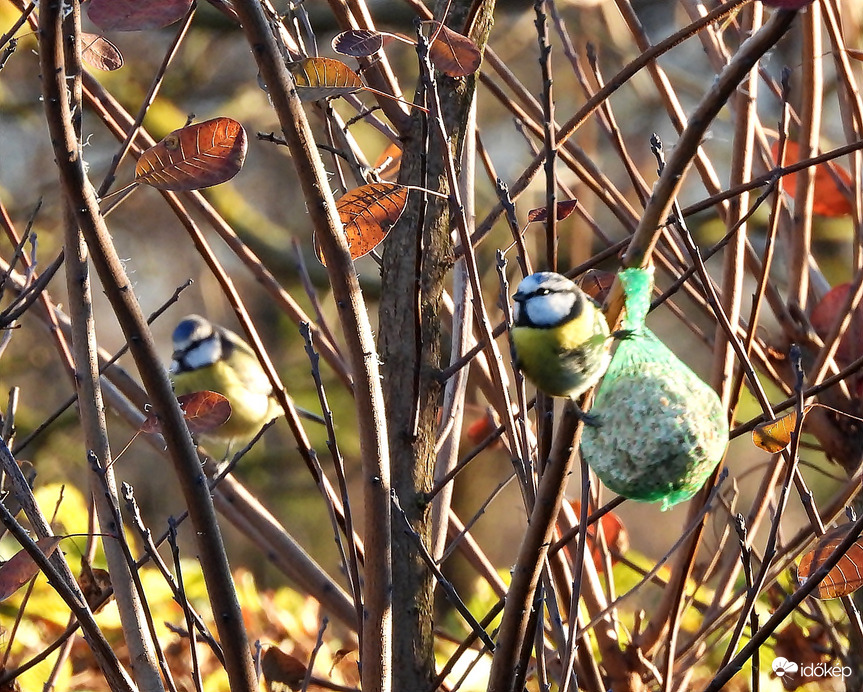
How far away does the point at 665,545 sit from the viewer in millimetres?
5266

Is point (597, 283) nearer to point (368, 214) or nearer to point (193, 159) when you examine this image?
point (368, 214)

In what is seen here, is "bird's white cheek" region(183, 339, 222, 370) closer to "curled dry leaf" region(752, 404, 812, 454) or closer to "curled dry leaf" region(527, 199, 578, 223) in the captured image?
"curled dry leaf" region(527, 199, 578, 223)

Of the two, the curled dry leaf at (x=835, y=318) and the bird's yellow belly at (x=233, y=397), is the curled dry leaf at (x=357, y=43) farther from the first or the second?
the bird's yellow belly at (x=233, y=397)

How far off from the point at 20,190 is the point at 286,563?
384 centimetres

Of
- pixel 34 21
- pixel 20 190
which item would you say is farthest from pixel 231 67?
pixel 34 21

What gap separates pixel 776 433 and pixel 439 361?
1.72 feet

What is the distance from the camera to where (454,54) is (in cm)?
101

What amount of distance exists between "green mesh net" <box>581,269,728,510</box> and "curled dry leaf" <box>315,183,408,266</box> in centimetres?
29

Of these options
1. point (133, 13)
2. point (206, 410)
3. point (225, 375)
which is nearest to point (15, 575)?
point (206, 410)

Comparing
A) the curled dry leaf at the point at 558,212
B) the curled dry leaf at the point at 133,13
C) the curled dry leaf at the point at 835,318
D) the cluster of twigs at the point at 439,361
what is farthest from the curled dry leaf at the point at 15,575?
the curled dry leaf at the point at 835,318

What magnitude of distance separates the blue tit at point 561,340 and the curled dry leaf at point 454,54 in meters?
0.24

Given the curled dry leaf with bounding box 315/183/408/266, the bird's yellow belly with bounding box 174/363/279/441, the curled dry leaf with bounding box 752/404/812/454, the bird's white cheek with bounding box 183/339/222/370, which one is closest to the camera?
the curled dry leaf with bounding box 315/183/408/266

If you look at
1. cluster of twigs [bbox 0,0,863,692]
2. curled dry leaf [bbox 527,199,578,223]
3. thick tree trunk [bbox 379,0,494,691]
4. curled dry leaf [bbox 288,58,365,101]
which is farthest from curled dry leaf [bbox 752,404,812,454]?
curled dry leaf [bbox 288,58,365,101]

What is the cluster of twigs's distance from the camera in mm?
891
